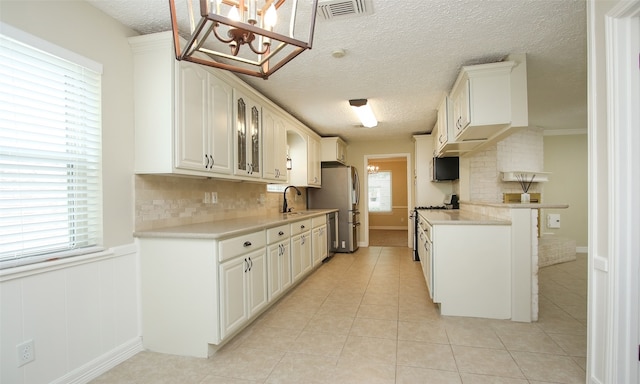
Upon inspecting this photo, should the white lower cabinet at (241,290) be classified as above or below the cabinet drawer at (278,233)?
below

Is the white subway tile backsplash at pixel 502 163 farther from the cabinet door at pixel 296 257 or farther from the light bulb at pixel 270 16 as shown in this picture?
the light bulb at pixel 270 16

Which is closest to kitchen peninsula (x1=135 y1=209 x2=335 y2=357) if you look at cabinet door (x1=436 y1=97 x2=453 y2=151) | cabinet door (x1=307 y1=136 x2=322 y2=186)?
cabinet door (x1=436 y1=97 x2=453 y2=151)

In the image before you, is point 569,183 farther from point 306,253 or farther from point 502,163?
point 306,253

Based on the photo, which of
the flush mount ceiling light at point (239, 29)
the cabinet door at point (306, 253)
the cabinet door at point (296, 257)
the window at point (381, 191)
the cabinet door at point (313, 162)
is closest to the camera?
the flush mount ceiling light at point (239, 29)

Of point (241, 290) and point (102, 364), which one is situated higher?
point (241, 290)

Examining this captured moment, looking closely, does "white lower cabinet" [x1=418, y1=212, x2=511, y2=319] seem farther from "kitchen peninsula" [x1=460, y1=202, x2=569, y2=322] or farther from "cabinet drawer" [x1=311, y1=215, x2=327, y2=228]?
"cabinet drawer" [x1=311, y1=215, x2=327, y2=228]

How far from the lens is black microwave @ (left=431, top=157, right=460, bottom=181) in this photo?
4938 millimetres

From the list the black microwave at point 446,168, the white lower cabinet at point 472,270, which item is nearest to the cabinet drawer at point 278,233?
the white lower cabinet at point 472,270

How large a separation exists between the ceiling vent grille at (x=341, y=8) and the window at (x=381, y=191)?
319 inches

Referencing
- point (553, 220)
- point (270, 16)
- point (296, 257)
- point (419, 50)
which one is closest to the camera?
point (270, 16)

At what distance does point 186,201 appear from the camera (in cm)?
268

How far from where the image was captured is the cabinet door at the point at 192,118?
7.18 ft

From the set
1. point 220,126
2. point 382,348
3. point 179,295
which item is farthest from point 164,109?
point 382,348

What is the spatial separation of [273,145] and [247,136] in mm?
691
